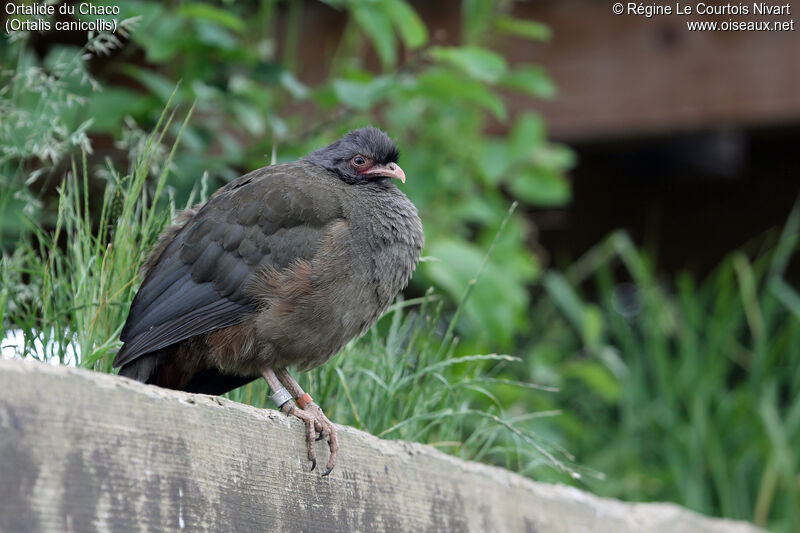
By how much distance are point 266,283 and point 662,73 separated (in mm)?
3207

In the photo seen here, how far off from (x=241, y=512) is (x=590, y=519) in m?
1.32

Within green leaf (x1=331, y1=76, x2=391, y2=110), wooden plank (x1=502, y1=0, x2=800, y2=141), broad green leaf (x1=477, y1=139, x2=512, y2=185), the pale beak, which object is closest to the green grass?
wooden plank (x1=502, y1=0, x2=800, y2=141)

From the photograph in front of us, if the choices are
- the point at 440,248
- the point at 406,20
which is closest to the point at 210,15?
the point at 406,20

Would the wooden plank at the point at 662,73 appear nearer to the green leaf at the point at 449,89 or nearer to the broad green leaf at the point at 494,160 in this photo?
the broad green leaf at the point at 494,160

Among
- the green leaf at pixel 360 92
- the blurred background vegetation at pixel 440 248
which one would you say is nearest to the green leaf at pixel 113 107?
the blurred background vegetation at pixel 440 248

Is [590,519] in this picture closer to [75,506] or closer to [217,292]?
[217,292]

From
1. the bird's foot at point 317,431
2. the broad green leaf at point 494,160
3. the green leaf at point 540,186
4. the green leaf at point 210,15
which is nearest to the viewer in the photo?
the bird's foot at point 317,431

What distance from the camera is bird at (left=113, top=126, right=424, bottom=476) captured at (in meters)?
2.95

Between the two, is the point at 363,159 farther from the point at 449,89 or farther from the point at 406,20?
the point at 406,20

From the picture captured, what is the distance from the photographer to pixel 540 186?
16.7 feet

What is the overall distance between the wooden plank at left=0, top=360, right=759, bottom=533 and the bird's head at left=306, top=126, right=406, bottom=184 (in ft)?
3.14

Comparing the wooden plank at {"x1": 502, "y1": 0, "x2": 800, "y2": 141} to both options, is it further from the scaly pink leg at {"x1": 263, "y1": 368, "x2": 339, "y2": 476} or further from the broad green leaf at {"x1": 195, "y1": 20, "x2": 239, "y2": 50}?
the scaly pink leg at {"x1": 263, "y1": 368, "x2": 339, "y2": 476}

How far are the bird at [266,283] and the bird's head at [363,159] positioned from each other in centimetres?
17

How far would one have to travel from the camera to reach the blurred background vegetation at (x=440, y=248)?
10.2 ft
